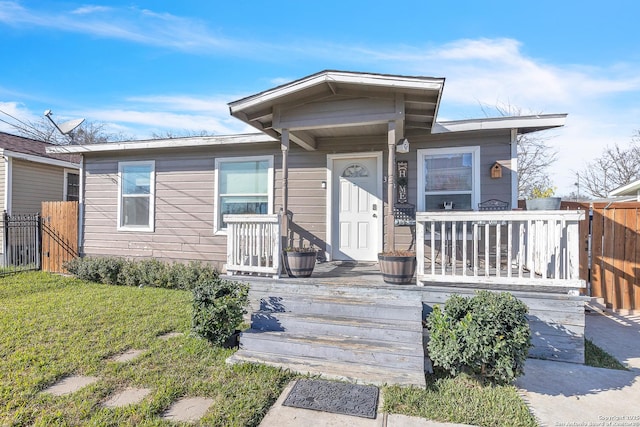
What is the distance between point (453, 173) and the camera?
5461mm

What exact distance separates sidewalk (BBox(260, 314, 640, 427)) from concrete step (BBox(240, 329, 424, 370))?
0.49m

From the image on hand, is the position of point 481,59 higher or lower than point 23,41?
lower

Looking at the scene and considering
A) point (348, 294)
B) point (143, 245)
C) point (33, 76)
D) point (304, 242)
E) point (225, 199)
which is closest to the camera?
point (348, 294)

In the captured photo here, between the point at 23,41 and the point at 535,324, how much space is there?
16.9 metres

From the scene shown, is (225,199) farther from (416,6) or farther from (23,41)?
(23,41)

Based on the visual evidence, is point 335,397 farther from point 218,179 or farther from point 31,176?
point 31,176

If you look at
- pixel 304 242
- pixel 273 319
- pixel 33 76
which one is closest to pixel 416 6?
pixel 304 242

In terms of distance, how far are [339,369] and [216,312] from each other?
134cm

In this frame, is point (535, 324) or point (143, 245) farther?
point (143, 245)

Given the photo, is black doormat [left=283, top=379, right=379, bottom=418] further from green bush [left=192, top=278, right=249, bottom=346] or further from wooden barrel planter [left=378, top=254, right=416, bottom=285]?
wooden barrel planter [left=378, top=254, right=416, bottom=285]

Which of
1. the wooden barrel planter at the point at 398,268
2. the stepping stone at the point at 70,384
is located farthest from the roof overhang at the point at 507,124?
the stepping stone at the point at 70,384

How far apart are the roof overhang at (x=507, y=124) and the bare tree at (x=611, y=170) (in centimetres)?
1679

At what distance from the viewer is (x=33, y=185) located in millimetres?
9523

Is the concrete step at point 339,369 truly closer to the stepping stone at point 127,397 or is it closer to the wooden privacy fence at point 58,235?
the stepping stone at point 127,397
